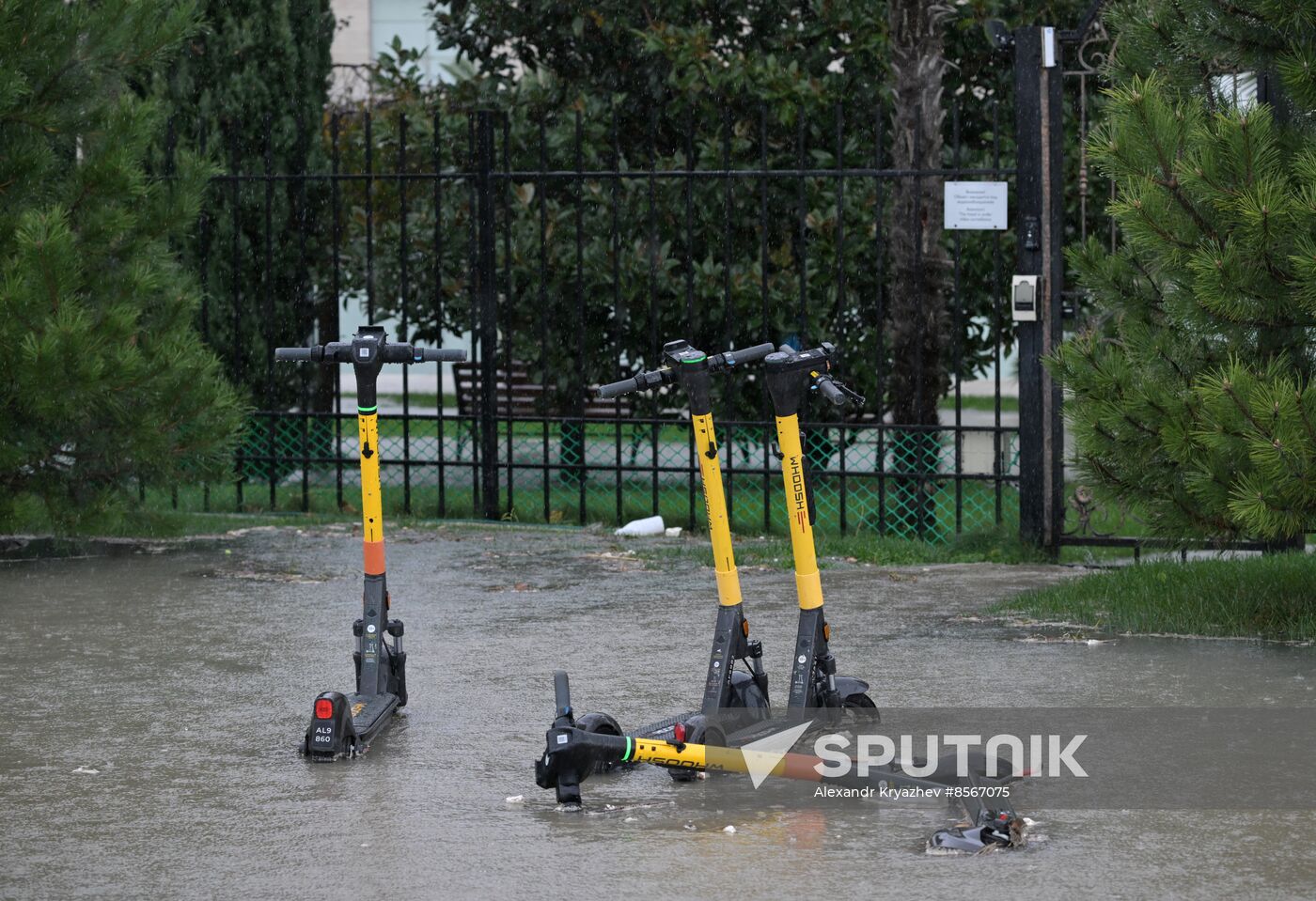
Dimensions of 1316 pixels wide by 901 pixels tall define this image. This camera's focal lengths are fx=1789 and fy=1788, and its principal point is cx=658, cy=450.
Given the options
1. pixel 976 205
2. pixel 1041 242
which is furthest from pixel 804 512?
pixel 976 205

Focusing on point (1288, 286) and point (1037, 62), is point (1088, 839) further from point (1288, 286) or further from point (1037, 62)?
point (1037, 62)

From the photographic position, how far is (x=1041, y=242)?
8930mm

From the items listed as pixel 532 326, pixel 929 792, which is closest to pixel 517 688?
pixel 929 792

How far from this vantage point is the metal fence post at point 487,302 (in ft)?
34.0

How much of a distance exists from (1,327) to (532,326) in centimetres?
522

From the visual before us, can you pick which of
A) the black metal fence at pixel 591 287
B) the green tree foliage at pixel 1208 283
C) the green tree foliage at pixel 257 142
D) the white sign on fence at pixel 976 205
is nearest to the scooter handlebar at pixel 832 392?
the green tree foliage at pixel 1208 283

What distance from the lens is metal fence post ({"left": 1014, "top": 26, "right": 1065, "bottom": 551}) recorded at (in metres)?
8.85

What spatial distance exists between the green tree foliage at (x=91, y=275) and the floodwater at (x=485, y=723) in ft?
2.04

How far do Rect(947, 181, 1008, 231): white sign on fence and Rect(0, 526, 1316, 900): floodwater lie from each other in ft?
5.97

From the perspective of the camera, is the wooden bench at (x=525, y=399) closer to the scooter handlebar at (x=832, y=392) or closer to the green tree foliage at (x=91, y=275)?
the green tree foliage at (x=91, y=275)

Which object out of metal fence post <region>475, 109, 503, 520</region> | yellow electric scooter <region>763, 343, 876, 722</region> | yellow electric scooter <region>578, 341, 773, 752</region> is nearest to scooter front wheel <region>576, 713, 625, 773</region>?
yellow electric scooter <region>578, 341, 773, 752</region>

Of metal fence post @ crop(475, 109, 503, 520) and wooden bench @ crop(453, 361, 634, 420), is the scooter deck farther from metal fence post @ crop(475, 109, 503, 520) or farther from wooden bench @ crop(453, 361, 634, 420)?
wooden bench @ crop(453, 361, 634, 420)

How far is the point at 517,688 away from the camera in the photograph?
6.46m

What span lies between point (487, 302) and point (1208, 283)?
4.95 metres
